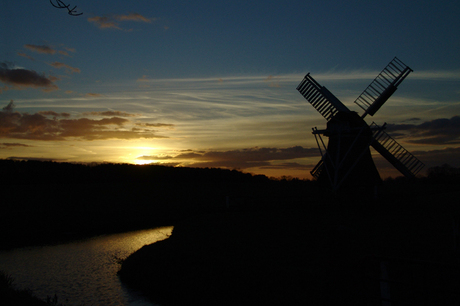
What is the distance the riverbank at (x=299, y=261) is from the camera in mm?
7023

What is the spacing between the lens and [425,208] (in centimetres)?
2544

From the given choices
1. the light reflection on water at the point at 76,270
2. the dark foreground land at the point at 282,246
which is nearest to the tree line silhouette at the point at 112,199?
the dark foreground land at the point at 282,246

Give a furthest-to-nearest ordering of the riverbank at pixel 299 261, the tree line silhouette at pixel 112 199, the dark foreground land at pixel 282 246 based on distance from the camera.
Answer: the tree line silhouette at pixel 112 199, the dark foreground land at pixel 282 246, the riverbank at pixel 299 261

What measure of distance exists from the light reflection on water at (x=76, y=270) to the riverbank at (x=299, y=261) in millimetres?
997

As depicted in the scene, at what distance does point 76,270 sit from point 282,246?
977 cm

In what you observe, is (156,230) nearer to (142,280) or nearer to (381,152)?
(142,280)

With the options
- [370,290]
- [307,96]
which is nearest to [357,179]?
[307,96]

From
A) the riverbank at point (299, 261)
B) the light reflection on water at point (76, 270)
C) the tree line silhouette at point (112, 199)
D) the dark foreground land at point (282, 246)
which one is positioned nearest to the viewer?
the riverbank at point (299, 261)

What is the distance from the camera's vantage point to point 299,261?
36.7 ft

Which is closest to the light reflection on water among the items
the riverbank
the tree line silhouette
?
the riverbank

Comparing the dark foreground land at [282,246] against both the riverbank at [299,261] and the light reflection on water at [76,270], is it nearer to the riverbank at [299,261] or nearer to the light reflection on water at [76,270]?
the riverbank at [299,261]

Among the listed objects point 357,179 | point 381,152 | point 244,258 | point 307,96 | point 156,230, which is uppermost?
point 307,96

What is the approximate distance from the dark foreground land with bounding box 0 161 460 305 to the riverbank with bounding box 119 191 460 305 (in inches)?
1.4

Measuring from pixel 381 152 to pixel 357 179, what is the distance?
482 centimetres
